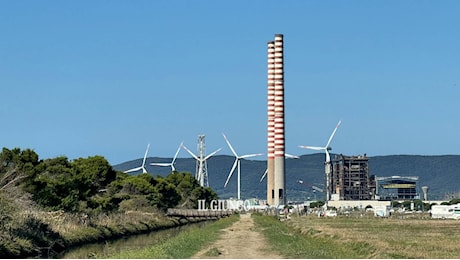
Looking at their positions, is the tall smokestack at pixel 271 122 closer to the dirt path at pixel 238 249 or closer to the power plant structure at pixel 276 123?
the power plant structure at pixel 276 123

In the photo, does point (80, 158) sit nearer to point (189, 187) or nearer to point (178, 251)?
point (178, 251)

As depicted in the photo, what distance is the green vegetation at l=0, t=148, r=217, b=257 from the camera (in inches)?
1756

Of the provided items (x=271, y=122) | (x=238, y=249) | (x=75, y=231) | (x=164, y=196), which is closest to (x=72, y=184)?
(x=75, y=231)

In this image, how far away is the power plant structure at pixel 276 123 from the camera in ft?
458

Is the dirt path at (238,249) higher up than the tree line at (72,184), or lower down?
lower down

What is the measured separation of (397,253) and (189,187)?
404ft

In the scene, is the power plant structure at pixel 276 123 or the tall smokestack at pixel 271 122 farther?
the tall smokestack at pixel 271 122

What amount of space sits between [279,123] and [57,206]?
81.8 meters

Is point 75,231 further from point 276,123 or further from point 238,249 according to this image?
point 276,123

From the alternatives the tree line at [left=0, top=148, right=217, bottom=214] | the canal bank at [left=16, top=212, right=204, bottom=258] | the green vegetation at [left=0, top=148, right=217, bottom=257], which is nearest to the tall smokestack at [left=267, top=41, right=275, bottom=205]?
the tree line at [left=0, top=148, right=217, bottom=214]

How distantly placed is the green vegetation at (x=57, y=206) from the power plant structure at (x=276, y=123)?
44.8 metres

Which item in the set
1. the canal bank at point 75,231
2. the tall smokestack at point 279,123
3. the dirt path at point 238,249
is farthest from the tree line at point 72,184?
the tall smokestack at point 279,123

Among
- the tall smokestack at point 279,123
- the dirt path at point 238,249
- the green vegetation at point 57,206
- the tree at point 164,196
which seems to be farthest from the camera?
the tall smokestack at point 279,123

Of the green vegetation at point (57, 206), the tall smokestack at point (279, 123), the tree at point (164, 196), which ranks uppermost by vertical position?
the tall smokestack at point (279, 123)
